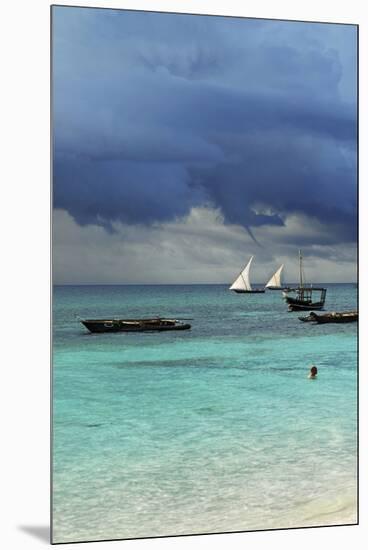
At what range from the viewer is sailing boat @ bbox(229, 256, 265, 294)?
640cm

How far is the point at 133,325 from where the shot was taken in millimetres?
6242

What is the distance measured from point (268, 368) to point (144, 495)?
116cm

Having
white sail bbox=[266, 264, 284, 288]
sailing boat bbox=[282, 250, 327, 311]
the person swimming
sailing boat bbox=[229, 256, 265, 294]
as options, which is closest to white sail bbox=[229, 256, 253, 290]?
sailing boat bbox=[229, 256, 265, 294]

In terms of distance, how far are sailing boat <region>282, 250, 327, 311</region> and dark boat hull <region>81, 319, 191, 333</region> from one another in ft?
2.42

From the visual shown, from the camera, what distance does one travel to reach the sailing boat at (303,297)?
6.55m

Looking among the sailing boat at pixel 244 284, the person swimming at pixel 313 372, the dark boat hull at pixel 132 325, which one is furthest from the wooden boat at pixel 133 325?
the person swimming at pixel 313 372

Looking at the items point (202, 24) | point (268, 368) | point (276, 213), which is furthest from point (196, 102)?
point (268, 368)

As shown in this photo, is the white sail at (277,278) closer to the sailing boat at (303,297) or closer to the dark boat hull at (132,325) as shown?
the sailing boat at (303,297)

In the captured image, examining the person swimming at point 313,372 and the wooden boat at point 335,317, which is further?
the wooden boat at point 335,317

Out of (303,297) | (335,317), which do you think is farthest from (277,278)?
(335,317)

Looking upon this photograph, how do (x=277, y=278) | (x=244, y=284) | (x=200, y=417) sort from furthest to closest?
(x=277, y=278)
(x=244, y=284)
(x=200, y=417)

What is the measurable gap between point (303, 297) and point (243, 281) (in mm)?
459

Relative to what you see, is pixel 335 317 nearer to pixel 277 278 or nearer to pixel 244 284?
pixel 277 278

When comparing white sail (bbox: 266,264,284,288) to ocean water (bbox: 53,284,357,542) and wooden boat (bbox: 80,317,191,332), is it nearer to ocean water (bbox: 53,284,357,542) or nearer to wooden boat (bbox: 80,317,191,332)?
ocean water (bbox: 53,284,357,542)
